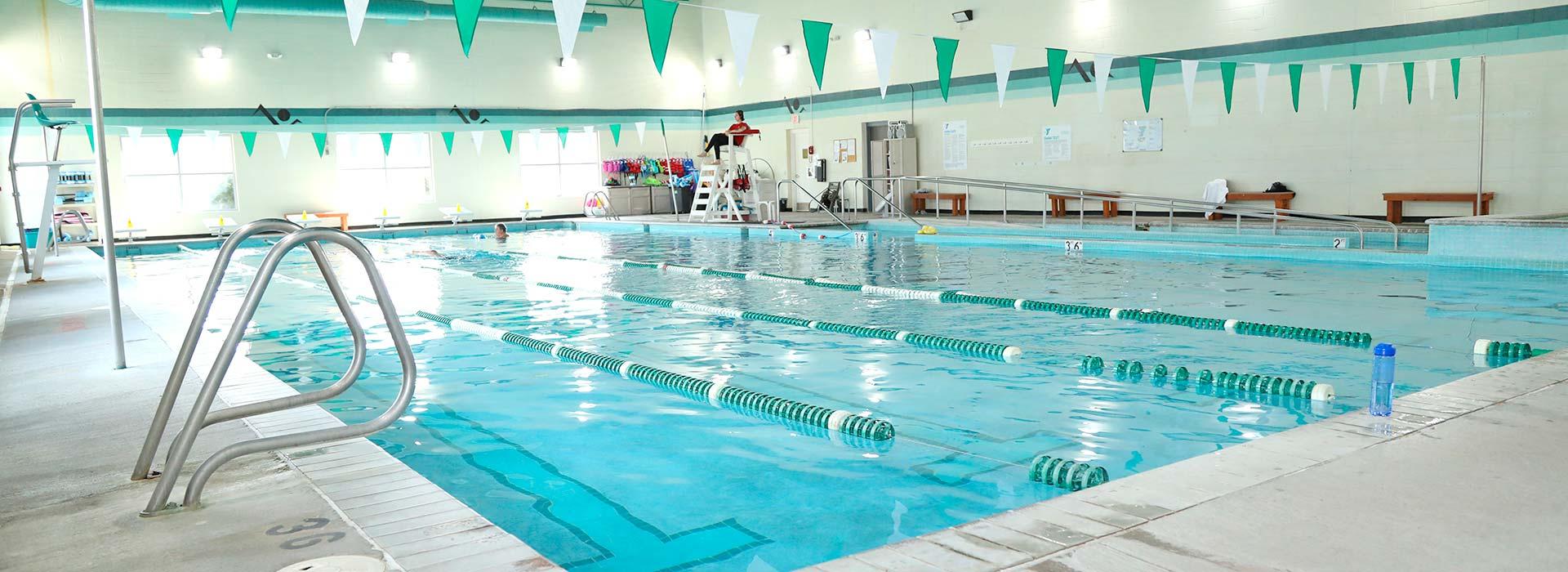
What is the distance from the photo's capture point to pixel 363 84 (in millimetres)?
19312

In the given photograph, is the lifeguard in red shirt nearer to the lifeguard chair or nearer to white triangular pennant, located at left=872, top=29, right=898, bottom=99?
the lifeguard chair

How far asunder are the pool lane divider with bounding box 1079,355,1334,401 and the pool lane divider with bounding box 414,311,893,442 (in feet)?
4.89

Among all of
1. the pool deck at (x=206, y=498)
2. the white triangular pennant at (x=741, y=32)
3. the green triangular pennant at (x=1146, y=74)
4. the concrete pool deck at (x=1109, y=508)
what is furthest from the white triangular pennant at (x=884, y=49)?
the concrete pool deck at (x=1109, y=508)

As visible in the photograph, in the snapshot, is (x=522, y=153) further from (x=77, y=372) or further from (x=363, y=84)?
(x=77, y=372)

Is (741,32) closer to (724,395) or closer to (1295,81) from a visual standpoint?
(724,395)

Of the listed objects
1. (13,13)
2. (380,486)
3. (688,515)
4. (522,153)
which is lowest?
(688,515)

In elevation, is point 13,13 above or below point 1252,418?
above

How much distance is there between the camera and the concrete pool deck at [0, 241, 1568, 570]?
2.20 meters

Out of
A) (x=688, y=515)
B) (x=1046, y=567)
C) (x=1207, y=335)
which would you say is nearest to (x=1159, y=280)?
(x=1207, y=335)

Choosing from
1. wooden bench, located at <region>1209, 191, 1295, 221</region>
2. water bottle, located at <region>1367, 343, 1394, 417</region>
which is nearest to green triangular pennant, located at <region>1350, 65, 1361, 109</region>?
wooden bench, located at <region>1209, 191, 1295, 221</region>

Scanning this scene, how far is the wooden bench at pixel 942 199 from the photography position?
697 inches

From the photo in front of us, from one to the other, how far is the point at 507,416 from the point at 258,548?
7.70ft

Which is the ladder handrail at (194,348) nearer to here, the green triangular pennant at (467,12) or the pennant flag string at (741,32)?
the green triangular pennant at (467,12)

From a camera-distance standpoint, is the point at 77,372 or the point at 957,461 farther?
the point at 77,372
